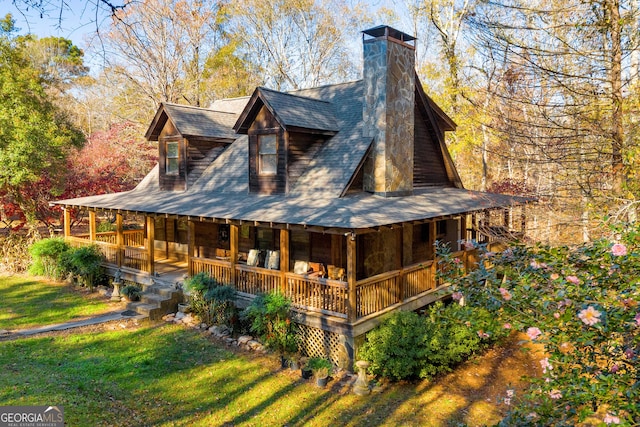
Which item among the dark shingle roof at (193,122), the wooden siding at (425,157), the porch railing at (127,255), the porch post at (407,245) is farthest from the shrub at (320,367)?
the dark shingle roof at (193,122)

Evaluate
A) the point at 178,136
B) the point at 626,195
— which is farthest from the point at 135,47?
the point at 626,195

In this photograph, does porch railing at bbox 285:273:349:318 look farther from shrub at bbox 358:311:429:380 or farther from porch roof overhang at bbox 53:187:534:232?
porch roof overhang at bbox 53:187:534:232

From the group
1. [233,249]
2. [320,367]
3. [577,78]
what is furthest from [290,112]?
[577,78]

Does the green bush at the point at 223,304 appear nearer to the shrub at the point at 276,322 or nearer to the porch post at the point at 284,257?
the shrub at the point at 276,322

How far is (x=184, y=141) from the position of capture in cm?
1805

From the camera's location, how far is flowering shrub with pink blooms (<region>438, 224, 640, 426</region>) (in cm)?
355

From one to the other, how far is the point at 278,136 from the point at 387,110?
146 inches

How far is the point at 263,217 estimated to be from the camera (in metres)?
12.3

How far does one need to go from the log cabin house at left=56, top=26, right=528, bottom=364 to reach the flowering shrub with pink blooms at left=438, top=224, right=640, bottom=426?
19.7 ft

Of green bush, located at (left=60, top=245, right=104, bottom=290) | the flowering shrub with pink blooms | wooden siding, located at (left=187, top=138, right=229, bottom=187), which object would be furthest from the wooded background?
green bush, located at (left=60, top=245, right=104, bottom=290)

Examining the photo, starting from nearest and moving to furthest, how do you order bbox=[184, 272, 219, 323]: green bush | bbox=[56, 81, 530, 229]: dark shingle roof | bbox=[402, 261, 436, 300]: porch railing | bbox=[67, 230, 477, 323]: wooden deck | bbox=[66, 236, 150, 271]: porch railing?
bbox=[67, 230, 477, 323]: wooden deck
bbox=[56, 81, 530, 229]: dark shingle roof
bbox=[402, 261, 436, 300]: porch railing
bbox=[184, 272, 219, 323]: green bush
bbox=[66, 236, 150, 271]: porch railing

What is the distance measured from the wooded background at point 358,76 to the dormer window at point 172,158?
4.78m

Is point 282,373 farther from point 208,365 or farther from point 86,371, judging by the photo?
point 86,371

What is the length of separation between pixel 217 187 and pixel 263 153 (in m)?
2.78
